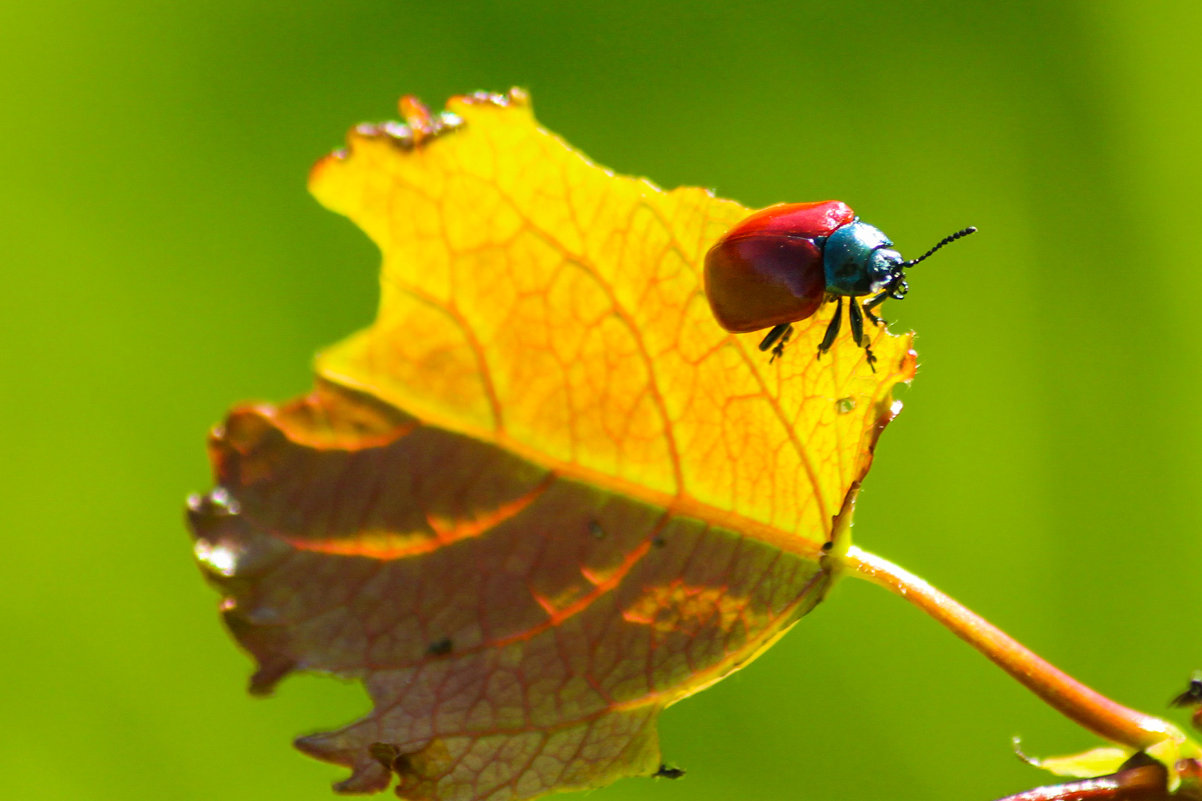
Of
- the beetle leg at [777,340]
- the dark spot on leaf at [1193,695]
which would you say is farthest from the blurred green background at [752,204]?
the dark spot on leaf at [1193,695]

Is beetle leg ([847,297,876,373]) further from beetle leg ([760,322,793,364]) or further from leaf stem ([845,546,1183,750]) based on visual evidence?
leaf stem ([845,546,1183,750])

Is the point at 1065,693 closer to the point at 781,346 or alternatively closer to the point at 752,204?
the point at 781,346

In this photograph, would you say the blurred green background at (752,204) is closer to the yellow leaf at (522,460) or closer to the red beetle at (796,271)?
the red beetle at (796,271)

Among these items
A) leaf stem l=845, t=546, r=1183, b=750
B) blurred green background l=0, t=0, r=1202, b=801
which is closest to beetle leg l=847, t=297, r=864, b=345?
leaf stem l=845, t=546, r=1183, b=750

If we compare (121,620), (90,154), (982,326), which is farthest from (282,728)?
(982,326)

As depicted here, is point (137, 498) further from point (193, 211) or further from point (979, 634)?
point (979, 634)

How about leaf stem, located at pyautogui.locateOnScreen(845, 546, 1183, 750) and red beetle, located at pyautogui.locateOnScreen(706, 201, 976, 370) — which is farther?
red beetle, located at pyautogui.locateOnScreen(706, 201, 976, 370)
